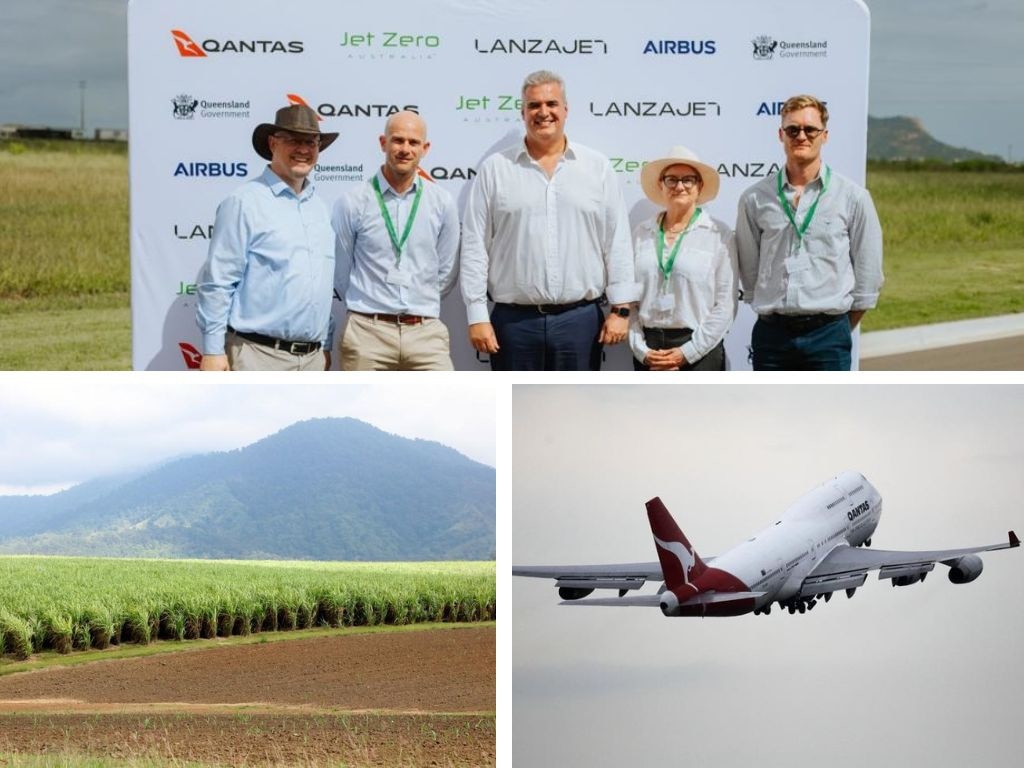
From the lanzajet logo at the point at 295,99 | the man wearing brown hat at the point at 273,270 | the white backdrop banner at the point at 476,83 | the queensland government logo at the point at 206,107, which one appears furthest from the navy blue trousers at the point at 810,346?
the queensland government logo at the point at 206,107

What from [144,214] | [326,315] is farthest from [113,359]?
[326,315]

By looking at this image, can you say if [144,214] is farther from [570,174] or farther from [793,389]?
[793,389]

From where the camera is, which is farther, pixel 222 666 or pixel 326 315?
pixel 326 315

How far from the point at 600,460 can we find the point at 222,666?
1.48 meters

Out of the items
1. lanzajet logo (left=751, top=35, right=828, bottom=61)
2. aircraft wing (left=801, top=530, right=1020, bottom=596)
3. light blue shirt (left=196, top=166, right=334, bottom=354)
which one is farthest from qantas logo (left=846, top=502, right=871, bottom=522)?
lanzajet logo (left=751, top=35, right=828, bottom=61)

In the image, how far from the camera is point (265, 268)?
6.30 metres

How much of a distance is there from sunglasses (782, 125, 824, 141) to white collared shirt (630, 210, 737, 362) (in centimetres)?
53

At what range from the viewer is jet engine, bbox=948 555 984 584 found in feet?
17.3

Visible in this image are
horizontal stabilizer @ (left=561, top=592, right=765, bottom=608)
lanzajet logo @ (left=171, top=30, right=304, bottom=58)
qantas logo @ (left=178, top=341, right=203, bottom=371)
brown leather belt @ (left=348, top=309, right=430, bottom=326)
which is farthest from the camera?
qantas logo @ (left=178, top=341, right=203, bottom=371)

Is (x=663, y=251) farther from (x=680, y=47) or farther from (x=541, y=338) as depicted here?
(x=680, y=47)

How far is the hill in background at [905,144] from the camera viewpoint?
24.0m

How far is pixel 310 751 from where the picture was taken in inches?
203

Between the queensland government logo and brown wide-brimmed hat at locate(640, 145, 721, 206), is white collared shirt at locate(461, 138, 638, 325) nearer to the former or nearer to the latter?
brown wide-brimmed hat at locate(640, 145, 721, 206)

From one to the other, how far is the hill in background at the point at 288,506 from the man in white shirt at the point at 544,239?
123 cm
